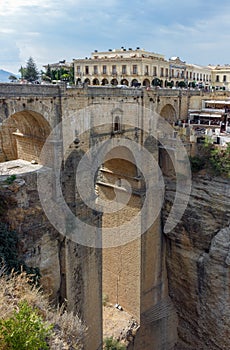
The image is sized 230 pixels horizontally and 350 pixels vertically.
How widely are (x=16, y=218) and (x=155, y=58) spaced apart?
2280 centimetres

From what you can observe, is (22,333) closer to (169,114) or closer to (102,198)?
(102,198)

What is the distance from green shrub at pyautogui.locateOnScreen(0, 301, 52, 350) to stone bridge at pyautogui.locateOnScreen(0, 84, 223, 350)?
4.49m

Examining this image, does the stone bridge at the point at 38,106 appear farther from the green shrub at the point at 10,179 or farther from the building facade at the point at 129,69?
the building facade at the point at 129,69

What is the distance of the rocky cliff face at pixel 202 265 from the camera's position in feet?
41.7

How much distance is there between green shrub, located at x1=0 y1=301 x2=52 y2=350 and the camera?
4.13 m

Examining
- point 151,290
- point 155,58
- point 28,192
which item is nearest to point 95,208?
point 28,192

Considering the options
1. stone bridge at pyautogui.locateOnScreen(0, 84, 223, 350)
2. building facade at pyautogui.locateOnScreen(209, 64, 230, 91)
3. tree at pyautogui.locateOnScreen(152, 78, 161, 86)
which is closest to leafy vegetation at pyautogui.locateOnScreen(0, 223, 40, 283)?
stone bridge at pyautogui.locateOnScreen(0, 84, 223, 350)

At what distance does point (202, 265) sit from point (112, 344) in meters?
4.64

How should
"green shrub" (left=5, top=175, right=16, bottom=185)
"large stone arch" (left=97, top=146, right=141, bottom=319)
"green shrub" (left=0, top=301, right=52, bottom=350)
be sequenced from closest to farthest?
"green shrub" (left=0, top=301, right=52, bottom=350)
"green shrub" (left=5, top=175, right=16, bottom=185)
"large stone arch" (left=97, top=146, right=141, bottom=319)

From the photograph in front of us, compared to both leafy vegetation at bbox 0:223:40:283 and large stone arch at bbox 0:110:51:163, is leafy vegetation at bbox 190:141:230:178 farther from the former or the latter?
leafy vegetation at bbox 0:223:40:283

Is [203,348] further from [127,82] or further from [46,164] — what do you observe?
[127,82]

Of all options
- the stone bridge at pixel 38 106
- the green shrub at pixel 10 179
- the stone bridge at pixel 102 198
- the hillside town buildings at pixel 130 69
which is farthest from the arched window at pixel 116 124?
the hillside town buildings at pixel 130 69

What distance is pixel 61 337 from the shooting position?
5.53 m

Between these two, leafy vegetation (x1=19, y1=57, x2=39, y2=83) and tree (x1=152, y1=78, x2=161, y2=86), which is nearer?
tree (x1=152, y1=78, x2=161, y2=86)
